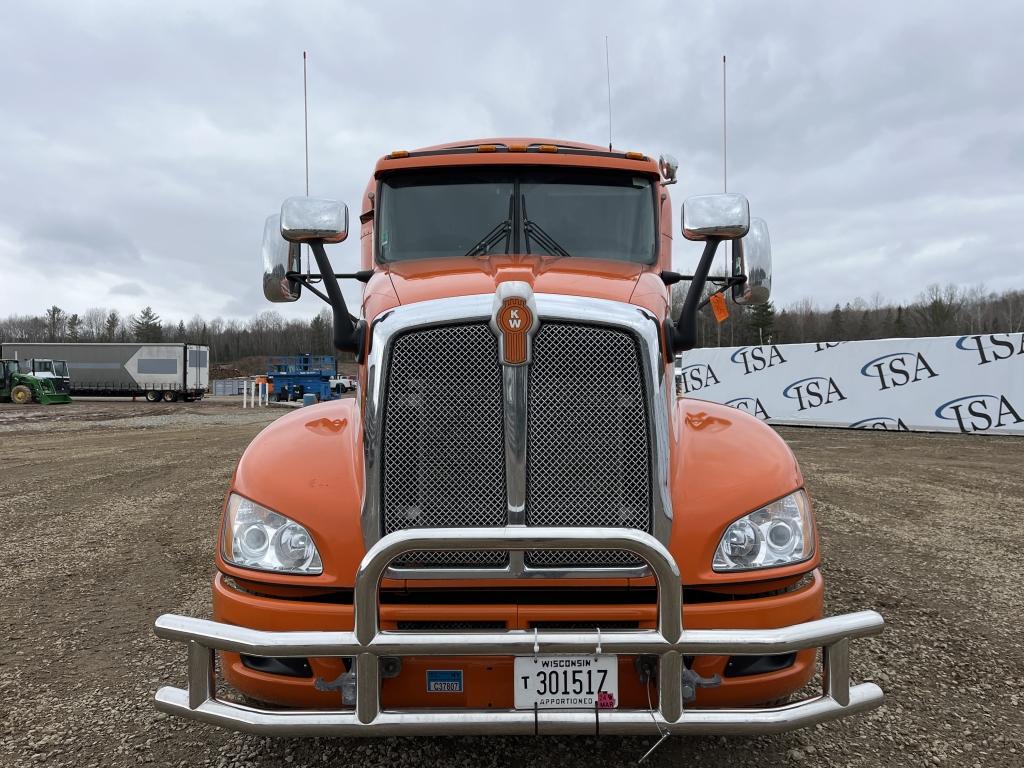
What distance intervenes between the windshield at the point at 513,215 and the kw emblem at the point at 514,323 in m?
1.25

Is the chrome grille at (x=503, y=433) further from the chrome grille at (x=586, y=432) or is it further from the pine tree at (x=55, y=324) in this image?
the pine tree at (x=55, y=324)

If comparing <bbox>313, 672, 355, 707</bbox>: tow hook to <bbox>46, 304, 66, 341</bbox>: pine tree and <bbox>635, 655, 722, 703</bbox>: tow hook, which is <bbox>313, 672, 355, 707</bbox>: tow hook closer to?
<bbox>635, 655, 722, 703</bbox>: tow hook

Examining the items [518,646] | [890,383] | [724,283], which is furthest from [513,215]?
[890,383]

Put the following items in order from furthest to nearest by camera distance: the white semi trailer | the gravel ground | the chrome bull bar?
the white semi trailer, the gravel ground, the chrome bull bar

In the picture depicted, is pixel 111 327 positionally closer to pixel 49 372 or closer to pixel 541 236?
pixel 49 372

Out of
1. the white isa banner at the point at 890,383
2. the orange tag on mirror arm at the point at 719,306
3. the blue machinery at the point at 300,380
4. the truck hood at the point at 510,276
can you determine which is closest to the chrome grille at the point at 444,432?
the truck hood at the point at 510,276

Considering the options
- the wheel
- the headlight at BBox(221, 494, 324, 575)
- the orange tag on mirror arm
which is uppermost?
the orange tag on mirror arm

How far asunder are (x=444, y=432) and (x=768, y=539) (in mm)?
1230

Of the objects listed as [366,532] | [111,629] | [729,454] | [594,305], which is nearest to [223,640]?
[366,532]

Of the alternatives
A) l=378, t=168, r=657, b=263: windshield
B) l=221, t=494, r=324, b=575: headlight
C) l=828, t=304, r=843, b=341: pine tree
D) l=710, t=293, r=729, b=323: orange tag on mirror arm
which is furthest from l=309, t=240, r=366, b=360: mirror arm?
l=828, t=304, r=843, b=341: pine tree

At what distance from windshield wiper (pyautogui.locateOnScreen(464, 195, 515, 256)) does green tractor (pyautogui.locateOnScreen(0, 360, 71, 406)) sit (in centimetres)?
3859

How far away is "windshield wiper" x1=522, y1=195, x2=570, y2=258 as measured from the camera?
3357mm

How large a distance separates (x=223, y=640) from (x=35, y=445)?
15.6 meters

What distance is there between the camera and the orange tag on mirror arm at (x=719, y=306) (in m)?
3.29
